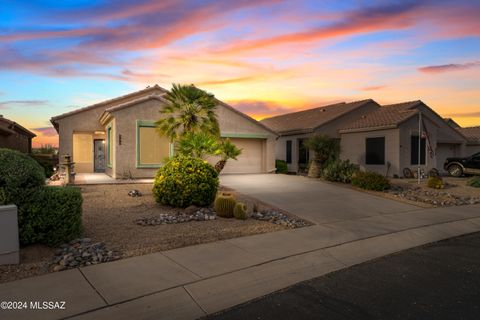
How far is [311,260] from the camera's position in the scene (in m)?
6.43

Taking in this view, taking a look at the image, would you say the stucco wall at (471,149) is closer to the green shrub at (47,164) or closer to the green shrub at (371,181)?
the green shrub at (371,181)

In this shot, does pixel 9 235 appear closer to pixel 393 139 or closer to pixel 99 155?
pixel 99 155

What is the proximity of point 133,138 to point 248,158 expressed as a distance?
24.6ft

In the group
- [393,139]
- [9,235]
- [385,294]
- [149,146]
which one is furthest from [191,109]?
[393,139]

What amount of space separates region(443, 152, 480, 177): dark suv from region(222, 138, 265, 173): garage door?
1267 cm

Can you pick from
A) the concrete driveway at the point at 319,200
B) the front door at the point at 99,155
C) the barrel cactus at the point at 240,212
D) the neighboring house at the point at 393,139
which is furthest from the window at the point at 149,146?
the neighboring house at the point at 393,139

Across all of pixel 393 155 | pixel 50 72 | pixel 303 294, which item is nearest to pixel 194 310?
pixel 303 294

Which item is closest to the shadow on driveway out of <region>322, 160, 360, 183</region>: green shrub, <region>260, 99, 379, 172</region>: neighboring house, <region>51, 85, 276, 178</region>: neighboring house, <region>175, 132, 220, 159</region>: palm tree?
<region>175, 132, 220, 159</region>: palm tree

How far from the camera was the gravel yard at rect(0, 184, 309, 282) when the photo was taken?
5836 millimetres

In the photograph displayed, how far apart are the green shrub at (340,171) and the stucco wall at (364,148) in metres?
4.82

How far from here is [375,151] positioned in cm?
2316

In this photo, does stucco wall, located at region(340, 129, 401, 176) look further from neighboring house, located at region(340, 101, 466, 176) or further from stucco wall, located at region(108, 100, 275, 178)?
stucco wall, located at region(108, 100, 275, 178)

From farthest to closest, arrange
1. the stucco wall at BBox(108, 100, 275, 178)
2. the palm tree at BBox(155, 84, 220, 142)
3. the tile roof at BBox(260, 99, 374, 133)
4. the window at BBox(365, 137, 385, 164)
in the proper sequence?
1. the tile roof at BBox(260, 99, 374, 133)
2. the window at BBox(365, 137, 385, 164)
3. the stucco wall at BBox(108, 100, 275, 178)
4. the palm tree at BBox(155, 84, 220, 142)

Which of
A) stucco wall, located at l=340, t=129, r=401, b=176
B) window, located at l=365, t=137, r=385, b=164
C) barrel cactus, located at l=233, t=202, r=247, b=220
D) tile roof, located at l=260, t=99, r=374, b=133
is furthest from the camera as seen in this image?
tile roof, located at l=260, t=99, r=374, b=133
